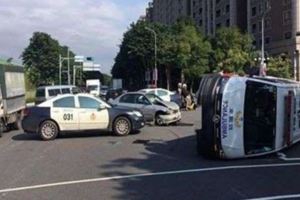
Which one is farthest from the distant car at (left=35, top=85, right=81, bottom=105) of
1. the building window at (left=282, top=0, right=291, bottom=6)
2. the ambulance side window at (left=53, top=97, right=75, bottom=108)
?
the building window at (left=282, top=0, right=291, bottom=6)

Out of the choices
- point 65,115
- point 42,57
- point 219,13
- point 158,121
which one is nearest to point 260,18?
point 219,13

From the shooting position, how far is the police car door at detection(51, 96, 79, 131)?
22.4 m

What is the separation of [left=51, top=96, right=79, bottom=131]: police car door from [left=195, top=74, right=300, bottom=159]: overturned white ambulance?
7492 millimetres

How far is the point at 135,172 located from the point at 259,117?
386cm

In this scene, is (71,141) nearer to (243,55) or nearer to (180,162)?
(180,162)

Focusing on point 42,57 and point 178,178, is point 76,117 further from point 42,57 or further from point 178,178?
point 42,57

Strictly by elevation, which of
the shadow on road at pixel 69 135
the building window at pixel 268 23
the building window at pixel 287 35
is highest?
the building window at pixel 268 23

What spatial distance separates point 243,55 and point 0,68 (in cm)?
6225

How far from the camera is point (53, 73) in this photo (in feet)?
422

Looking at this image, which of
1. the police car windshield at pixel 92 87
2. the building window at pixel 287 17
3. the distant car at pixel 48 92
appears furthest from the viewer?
the building window at pixel 287 17

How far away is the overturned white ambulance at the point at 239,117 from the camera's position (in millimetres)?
15203

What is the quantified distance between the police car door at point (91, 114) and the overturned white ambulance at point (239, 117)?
23.7ft

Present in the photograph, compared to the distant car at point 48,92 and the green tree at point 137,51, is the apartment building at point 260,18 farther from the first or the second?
the distant car at point 48,92

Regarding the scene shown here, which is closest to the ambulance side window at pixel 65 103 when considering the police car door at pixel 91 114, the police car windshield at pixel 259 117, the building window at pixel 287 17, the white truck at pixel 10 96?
the police car door at pixel 91 114
